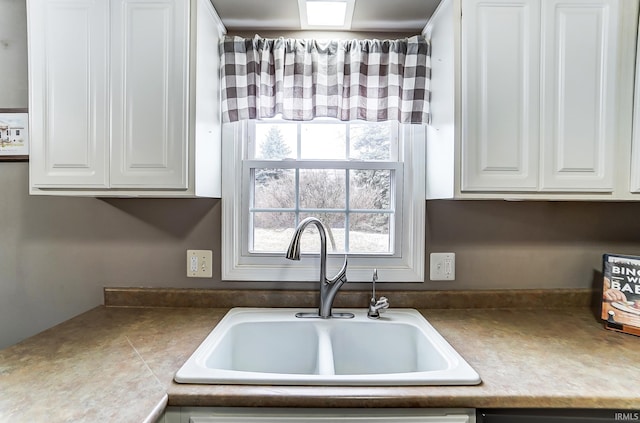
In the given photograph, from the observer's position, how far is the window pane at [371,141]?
1.61 m

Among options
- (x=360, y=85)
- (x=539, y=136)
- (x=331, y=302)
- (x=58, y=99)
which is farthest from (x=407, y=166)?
(x=58, y=99)

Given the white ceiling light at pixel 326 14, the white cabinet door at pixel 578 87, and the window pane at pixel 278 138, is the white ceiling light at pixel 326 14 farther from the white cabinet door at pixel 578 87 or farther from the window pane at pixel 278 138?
the white cabinet door at pixel 578 87

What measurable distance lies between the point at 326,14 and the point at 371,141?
56 cm

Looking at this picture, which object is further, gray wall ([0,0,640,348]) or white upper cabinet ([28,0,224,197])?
gray wall ([0,0,640,348])

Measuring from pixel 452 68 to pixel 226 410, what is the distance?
1.28m

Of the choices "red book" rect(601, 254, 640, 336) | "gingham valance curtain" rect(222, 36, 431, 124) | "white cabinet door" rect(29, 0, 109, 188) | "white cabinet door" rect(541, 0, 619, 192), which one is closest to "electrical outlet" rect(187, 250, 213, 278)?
"white cabinet door" rect(29, 0, 109, 188)

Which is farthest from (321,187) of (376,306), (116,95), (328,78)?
(116,95)

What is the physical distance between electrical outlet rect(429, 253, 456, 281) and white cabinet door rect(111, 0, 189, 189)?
1.08 m

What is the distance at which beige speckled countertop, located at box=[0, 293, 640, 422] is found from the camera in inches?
31.3

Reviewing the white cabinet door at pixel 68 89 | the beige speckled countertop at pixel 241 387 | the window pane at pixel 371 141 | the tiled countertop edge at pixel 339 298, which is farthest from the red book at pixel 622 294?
the white cabinet door at pixel 68 89

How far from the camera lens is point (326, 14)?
140cm

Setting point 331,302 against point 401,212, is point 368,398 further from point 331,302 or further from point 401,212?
point 401,212

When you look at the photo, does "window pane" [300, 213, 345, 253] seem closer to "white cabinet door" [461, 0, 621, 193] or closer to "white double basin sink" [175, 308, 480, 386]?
"white double basin sink" [175, 308, 480, 386]

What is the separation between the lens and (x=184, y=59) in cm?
117
